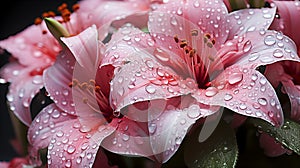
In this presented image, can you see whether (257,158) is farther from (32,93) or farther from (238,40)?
(32,93)

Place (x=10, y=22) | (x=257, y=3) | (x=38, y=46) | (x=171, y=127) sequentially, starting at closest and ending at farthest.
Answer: (x=171, y=127) < (x=257, y=3) < (x=38, y=46) < (x=10, y=22)

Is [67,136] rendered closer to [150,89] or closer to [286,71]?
[150,89]

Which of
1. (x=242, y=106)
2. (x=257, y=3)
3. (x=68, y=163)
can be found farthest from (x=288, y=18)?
(x=68, y=163)

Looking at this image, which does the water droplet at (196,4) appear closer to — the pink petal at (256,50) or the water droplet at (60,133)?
the pink petal at (256,50)

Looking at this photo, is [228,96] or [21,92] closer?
[228,96]

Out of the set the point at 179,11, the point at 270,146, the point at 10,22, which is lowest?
the point at 10,22

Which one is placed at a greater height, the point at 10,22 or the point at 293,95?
the point at 293,95

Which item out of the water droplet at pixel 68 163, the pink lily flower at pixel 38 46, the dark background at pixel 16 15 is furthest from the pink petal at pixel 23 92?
the dark background at pixel 16 15
